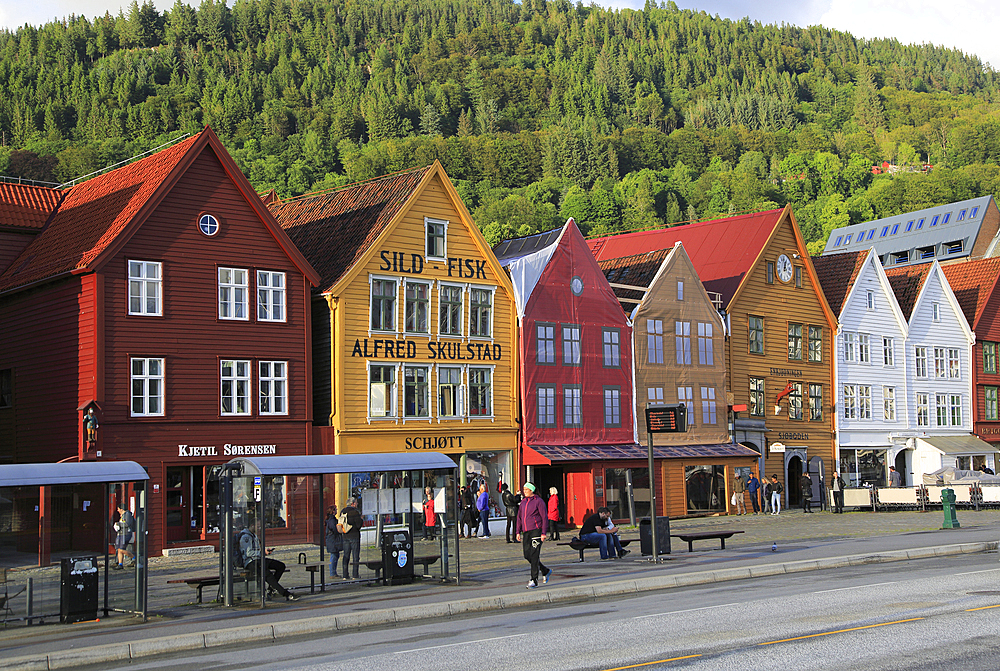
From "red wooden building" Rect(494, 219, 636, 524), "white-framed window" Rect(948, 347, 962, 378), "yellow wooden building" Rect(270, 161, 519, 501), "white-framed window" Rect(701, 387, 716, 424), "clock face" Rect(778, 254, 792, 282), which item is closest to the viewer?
"yellow wooden building" Rect(270, 161, 519, 501)

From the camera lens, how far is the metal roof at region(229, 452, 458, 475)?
21828mm

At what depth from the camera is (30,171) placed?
5497 inches

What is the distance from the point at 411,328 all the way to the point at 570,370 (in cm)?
782

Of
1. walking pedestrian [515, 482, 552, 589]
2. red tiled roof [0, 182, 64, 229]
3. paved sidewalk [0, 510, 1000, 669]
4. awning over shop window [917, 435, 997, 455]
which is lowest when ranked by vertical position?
paved sidewalk [0, 510, 1000, 669]

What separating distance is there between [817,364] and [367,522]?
3995 cm

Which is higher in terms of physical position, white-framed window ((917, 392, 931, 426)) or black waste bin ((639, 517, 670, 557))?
white-framed window ((917, 392, 931, 426))

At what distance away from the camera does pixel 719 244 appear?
58.0 m

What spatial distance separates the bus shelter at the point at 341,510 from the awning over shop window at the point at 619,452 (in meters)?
18.4

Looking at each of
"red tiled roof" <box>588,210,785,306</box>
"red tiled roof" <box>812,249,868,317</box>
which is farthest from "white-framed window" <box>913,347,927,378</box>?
"red tiled roof" <box>588,210,785,306</box>

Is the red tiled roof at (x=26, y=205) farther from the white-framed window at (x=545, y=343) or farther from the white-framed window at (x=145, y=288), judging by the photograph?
the white-framed window at (x=545, y=343)

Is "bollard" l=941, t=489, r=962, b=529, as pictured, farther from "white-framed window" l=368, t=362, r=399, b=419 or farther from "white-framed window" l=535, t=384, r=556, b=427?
"white-framed window" l=368, t=362, r=399, b=419

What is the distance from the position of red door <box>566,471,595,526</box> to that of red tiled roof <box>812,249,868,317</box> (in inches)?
891

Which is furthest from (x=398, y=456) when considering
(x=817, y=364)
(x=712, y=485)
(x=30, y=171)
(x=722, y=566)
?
(x=30, y=171)

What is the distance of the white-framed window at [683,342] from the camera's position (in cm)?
5047
